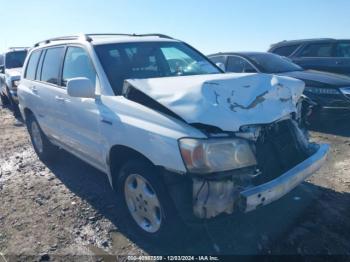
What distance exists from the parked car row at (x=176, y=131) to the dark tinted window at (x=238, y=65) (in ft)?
10.1

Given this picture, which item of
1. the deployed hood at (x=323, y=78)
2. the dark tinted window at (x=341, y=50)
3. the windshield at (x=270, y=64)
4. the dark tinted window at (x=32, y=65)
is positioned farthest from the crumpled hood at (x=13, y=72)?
the dark tinted window at (x=341, y=50)

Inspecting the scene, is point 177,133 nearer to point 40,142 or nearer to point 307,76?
point 40,142

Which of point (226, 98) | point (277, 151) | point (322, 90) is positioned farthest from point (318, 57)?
point (226, 98)

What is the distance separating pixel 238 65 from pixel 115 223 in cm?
497

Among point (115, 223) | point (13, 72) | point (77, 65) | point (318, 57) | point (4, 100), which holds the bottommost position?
point (4, 100)

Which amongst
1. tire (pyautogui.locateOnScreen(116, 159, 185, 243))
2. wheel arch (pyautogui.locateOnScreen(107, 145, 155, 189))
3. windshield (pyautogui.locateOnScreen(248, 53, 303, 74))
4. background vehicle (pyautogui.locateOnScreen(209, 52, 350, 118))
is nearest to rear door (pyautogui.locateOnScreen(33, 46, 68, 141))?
wheel arch (pyautogui.locateOnScreen(107, 145, 155, 189))

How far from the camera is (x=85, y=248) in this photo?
3318 millimetres

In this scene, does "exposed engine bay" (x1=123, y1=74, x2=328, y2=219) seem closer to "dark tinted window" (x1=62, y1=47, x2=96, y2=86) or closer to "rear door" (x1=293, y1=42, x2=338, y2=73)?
"dark tinted window" (x1=62, y1=47, x2=96, y2=86)

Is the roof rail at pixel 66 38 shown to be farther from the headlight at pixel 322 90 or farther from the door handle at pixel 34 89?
the headlight at pixel 322 90

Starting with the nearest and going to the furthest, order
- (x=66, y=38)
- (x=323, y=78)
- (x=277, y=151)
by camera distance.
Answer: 1. (x=277, y=151)
2. (x=66, y=38)
3. (x=323, y=78)

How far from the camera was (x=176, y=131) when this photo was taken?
2.68 m

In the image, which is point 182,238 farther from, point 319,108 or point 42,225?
point 319,108

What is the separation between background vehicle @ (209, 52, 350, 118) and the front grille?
2.66 m

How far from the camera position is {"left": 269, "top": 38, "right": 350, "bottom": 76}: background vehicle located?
9.29m
